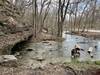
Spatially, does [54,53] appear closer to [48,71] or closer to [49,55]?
[49,55]

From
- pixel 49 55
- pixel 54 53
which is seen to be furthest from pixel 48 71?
pixel 54 53

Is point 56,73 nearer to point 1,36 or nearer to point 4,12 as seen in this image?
point 1,36

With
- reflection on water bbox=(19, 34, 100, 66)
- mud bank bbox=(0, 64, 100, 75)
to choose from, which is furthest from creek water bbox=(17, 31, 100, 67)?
mud bank bbox=(0, 64, 100, 75)

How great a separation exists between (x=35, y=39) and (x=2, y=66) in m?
14.6

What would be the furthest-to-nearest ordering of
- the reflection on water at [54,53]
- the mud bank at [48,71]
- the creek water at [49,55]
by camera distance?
1. the reflection on water at [54,53]
2. the creek water at [49,55]
3. the mud bank at [48,71]

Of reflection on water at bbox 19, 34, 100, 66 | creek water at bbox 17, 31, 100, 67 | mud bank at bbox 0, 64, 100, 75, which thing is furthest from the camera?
reflection on water at bbox 19, 34, 100, 66

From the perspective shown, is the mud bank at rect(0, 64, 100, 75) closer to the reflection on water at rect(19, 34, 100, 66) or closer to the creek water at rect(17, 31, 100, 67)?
the creek water at rect(17, 31, 100, 67)

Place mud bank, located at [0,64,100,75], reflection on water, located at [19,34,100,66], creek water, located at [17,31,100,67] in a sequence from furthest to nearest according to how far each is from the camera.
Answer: reflection on water, located at [19,34,100,66]
creek water, located at [17,31,100,67]
mud bank, located at [0,64,100,75]

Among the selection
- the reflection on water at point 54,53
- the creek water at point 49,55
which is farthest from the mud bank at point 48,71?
the reflection on water at point 54,53

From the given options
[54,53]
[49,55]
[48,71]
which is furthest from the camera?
[54,53]

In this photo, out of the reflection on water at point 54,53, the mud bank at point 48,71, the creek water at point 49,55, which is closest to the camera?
the mud bank at point 48,71

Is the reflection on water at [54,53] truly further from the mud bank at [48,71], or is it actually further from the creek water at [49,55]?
the mud bank at [48,71]

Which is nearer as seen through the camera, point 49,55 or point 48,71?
point 48,71

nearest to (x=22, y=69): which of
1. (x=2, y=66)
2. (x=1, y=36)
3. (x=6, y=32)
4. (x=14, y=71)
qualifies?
(x=14, y=71)
